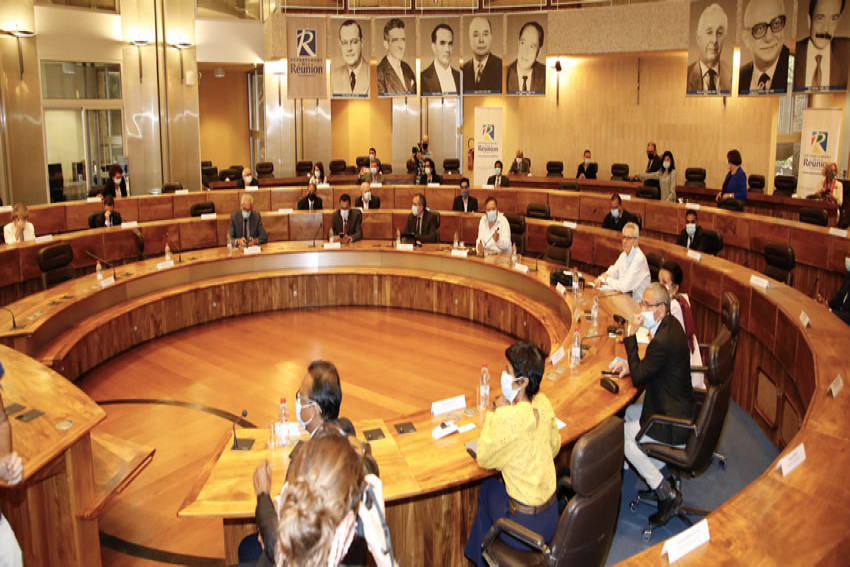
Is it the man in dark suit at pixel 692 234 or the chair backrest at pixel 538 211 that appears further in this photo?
the chair backrest at pixel 538 211

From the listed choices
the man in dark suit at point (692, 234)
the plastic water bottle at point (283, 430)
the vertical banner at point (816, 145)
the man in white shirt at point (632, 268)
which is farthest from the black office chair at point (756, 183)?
the plastic water bottle at point (283, 430)

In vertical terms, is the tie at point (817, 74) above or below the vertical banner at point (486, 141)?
above

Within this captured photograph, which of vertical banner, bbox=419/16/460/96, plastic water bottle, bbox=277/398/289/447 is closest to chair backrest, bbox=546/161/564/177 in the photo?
vertical banner, bbox=419/16/460/96

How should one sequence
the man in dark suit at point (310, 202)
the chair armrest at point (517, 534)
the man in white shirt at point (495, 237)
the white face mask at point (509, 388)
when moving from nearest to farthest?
the chair armrest at point (517, 534) → the white face mask at point (509, 388) → the man in white shirt at point (495, 237) → the man in dark suit at point (310, 202)

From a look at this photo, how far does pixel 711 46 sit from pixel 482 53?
422 centimetres

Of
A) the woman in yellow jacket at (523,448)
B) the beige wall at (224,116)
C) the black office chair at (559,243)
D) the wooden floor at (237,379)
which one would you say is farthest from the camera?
the beige wall at (224,116)

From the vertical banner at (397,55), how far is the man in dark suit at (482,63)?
43.3 inches

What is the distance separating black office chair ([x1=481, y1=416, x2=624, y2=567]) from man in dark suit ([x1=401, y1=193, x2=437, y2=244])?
6.95 m

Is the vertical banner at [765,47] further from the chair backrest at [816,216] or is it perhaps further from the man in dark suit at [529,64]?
the chair backrest at [816,216]

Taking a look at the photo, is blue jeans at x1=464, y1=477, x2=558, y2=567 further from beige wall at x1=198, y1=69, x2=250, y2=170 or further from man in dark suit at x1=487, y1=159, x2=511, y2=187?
beige wall at x1=198, y1=69, x2=250, y2=170

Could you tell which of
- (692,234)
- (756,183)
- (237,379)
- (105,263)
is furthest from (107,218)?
(756,183)

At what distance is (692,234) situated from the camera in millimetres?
8258

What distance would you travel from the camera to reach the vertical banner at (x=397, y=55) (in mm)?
14828

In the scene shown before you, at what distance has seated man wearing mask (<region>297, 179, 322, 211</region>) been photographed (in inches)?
439
